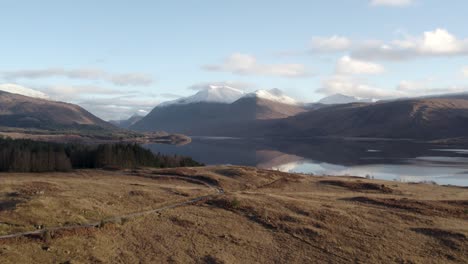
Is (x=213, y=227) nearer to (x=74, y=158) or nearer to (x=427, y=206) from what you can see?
(x=427, y=206)

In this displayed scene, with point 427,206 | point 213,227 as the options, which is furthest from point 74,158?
point 427,206

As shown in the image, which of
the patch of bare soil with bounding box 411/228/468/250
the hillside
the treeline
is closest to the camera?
the hillside

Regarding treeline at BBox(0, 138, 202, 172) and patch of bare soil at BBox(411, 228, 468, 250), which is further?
treeline at BBox(0, 138, 202, 172)

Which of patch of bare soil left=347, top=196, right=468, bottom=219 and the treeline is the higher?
the treeline

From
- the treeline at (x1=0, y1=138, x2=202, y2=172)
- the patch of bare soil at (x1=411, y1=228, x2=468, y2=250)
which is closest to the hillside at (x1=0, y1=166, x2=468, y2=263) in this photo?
the patch of bare soil at (x1=411, y1=228, x2=468, y2=250)

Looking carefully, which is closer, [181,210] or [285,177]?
[181,210]

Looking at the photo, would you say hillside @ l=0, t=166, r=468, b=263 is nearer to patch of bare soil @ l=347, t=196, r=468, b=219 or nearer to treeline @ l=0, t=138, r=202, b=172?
patch of bare soil @ l=347, t=196, r=468, b=219

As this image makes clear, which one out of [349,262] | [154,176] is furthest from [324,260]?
[154,176]

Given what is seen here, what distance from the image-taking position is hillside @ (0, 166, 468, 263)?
1820 centimetres

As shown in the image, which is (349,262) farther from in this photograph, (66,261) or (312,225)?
(66,261)

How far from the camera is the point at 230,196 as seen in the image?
1138 inches

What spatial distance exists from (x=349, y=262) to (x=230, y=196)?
A: 11.7 m

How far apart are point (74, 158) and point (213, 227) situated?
1512 inches

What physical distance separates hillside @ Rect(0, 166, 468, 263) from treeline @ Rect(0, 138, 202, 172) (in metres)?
16.1
